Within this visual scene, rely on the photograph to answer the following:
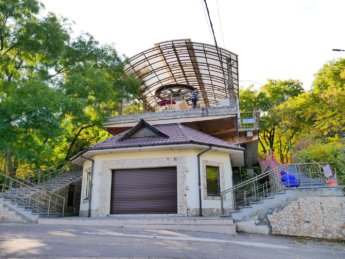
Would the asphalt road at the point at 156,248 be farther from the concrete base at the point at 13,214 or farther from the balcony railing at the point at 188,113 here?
the balcony railing at the point at 188,113

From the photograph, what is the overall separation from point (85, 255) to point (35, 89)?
873 cm

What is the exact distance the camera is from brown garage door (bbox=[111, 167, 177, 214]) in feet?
40.2

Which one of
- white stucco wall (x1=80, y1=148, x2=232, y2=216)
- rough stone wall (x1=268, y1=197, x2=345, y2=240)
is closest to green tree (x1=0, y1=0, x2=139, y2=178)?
white stucco wall (x1=80, y1=148, x2=232, y2=216)

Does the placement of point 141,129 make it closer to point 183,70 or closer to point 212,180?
point 212,180

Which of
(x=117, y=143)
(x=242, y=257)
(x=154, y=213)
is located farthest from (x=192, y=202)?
(x=242, y=257)

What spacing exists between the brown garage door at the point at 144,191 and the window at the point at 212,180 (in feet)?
5.11

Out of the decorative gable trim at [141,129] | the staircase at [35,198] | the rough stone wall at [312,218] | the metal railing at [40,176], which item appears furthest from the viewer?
the metal railing at [40,176]

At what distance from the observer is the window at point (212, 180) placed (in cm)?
1253

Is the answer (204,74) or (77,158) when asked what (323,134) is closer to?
(204,74)

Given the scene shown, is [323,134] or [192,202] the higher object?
[323,134]

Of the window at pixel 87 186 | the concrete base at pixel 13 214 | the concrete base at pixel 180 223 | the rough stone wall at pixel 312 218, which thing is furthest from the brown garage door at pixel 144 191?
the rough stone wall at pixel 312 218

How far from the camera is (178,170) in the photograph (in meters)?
12.2

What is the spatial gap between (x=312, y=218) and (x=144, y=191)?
273 inches

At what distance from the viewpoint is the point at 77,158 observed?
14484 mm
